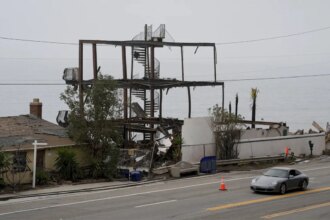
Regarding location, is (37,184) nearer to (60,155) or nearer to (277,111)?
(60,155)

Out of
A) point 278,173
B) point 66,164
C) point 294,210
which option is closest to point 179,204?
point 294,210

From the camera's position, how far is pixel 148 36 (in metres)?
54.6

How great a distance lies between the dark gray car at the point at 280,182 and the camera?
27484 mm

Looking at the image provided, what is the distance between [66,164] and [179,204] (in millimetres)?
10932

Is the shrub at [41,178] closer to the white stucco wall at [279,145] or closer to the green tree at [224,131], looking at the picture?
the green tree at [224,131]

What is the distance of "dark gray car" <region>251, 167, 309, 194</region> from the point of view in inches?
1082

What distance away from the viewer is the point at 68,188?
31.2m

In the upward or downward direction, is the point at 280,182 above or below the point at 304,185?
above

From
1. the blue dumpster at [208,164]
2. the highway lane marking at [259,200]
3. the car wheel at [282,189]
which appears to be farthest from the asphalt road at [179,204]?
the blue dumpster at [208,164]

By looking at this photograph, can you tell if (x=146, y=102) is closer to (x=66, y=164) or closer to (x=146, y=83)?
(x=146, y=83)

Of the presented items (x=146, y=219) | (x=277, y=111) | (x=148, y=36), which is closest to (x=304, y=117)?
(x=277, y=111)

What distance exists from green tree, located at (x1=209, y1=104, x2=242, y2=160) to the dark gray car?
44.9ft

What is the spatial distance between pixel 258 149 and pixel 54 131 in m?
16.4

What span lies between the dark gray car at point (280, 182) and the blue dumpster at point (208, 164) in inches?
403
